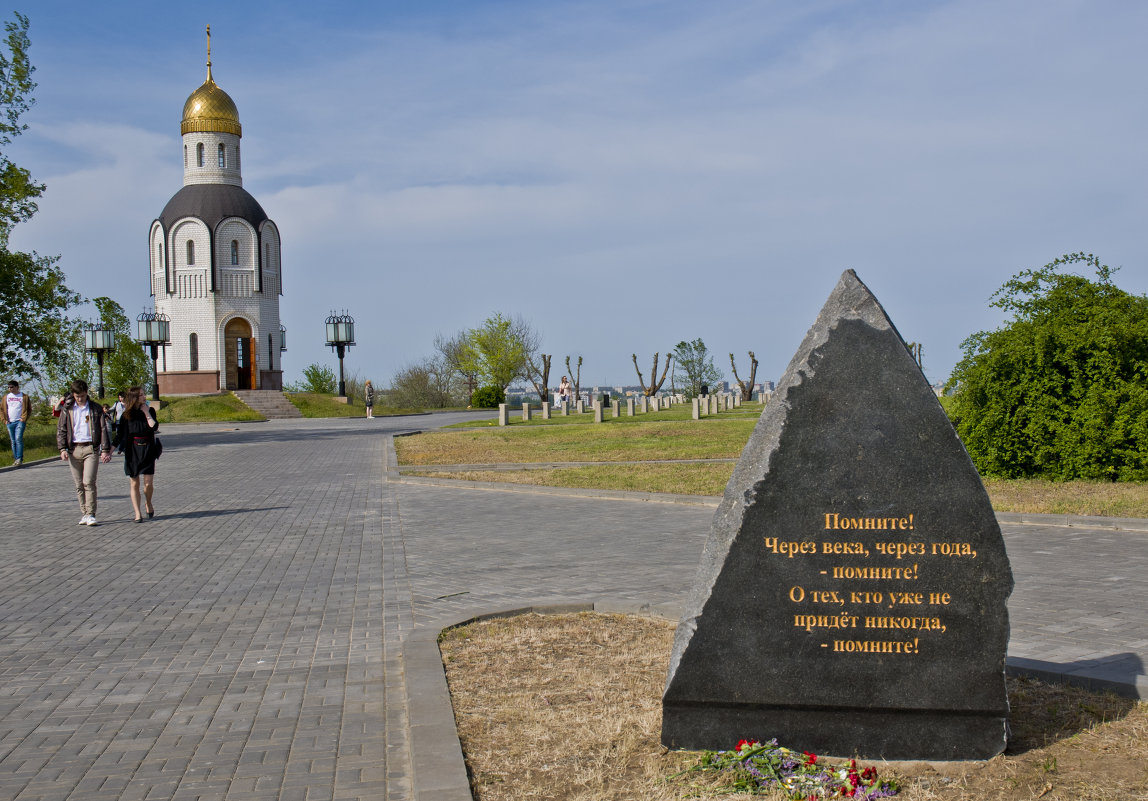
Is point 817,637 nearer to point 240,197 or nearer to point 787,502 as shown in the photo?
point 787,502

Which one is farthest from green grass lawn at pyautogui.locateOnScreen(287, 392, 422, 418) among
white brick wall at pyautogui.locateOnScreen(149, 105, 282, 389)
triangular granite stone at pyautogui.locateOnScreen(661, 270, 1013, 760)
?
triangular granite stone at pyautogui.locateOnScreen(661, 270, 1013, 760)

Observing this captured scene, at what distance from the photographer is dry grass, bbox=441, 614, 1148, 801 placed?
3805mm

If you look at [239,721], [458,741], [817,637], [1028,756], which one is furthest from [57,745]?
[1028,756]

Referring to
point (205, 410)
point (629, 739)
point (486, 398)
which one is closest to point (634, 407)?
point (486, 398)

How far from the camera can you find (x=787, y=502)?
414 cm

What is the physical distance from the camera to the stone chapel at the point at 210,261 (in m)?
59.6

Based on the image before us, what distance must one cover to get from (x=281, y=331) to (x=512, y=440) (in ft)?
130

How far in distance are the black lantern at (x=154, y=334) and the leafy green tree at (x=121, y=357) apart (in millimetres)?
1063

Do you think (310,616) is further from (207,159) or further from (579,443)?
(207,159)

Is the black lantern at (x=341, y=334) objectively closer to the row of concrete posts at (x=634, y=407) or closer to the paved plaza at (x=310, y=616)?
the row of concrete posts at (x=634, y=407)

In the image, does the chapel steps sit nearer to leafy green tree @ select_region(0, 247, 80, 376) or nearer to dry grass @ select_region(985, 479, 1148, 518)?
leafy green tree @ select_region(0, 247, 80, 376)

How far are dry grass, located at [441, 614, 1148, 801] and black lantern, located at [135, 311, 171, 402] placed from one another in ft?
184

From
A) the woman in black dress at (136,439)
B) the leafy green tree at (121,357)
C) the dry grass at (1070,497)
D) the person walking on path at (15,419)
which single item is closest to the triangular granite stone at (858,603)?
the dry grass at (1070,497)

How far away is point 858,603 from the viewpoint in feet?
13.5
